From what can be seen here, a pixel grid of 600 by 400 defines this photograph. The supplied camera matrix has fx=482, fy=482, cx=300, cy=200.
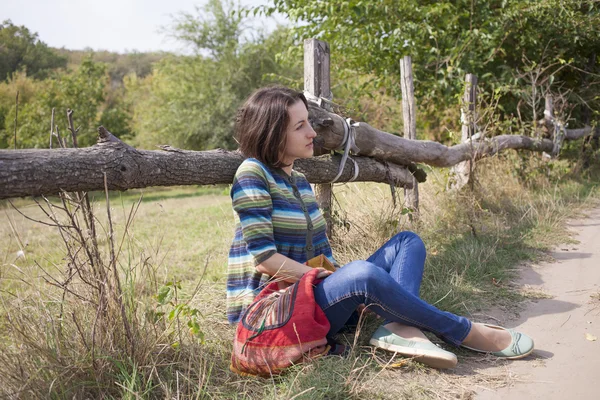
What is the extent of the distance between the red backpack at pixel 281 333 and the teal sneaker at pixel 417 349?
318 mm

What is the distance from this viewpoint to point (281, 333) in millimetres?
2104

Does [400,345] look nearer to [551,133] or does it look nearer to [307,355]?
[307,355]

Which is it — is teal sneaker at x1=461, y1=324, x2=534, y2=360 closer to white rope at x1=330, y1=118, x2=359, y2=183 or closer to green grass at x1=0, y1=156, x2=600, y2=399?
→ green grass at x1=0, y1=156, x2=600, y2=399

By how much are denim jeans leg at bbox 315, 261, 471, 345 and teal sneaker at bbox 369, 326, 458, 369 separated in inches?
3.5

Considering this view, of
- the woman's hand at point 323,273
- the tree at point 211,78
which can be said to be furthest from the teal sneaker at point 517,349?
the tree at point 211,78

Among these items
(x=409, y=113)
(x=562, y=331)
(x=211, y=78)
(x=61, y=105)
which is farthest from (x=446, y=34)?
(x=61, y=105)

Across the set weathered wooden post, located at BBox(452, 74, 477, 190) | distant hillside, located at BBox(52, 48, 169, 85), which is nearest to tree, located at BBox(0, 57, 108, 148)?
weathered wooden post, located at BBox(452, 74, 477, 190)

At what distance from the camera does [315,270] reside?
2229mm

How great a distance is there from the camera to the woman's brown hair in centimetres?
245

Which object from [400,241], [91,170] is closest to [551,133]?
[400,241]

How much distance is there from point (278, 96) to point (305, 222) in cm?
67

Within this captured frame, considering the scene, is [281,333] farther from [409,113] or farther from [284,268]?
[409,113]

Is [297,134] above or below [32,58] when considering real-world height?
below

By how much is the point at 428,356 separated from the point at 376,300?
0.35m
